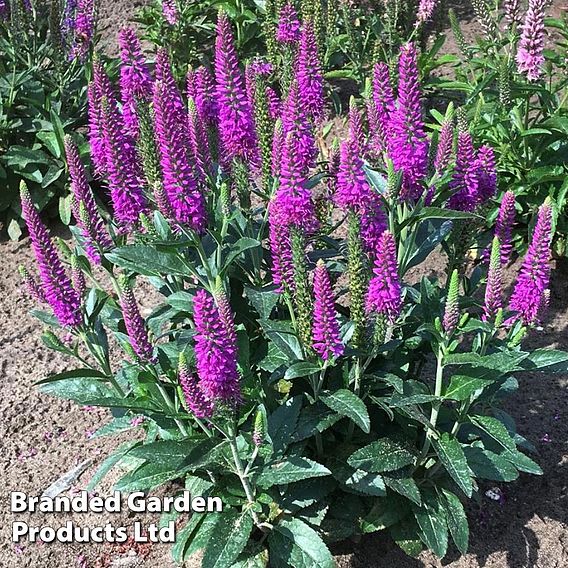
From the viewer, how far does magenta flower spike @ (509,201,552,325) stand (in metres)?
3.07

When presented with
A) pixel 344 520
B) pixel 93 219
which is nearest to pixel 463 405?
pixel 344 520

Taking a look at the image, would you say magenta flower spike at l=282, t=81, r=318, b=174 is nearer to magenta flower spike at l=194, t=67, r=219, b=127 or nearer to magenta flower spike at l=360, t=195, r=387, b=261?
magenta flower spike at l=360, t=195, r=387, b=261

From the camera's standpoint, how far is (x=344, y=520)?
11.7 feet

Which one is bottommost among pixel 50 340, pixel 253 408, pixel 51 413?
pixel 51 413

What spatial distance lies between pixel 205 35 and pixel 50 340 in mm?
→ 5327

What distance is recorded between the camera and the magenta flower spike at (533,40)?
4.29 meters

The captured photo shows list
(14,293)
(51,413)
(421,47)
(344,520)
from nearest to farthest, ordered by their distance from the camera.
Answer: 1. (344,520)
2. (51,413)
3. (14,293)
4. (421,47)

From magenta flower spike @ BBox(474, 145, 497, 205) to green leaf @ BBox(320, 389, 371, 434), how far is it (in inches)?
40.9

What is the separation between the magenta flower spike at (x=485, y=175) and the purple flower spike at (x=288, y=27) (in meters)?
1.32

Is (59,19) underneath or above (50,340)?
above

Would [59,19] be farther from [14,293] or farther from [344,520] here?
[344,520]

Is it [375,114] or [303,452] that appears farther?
[303,452]

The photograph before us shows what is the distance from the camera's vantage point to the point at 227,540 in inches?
128

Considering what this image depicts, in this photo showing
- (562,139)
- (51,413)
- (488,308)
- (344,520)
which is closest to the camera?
(488,308)
